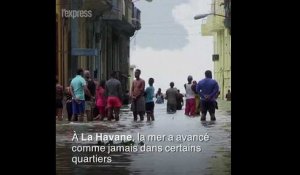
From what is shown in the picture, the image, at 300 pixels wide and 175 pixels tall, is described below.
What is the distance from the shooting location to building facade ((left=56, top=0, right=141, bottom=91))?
1251 centimetres

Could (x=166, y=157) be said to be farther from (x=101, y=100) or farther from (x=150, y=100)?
(x=101, y=100)

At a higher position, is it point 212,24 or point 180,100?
point 212,24

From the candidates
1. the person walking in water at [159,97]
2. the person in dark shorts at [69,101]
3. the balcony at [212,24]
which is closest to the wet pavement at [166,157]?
the person in dark shorts at [69,101]

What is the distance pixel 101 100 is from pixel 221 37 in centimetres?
146

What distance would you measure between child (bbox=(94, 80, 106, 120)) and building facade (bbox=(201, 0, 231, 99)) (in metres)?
1.21

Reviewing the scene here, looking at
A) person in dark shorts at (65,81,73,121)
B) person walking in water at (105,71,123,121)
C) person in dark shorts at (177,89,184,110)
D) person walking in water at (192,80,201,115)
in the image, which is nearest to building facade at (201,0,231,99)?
person walking in water at (192,80,201,115)

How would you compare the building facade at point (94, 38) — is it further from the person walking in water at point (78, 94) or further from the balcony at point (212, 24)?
the balcony at point (212, 24)

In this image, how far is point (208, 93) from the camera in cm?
1272

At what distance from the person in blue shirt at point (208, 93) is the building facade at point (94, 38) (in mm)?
830

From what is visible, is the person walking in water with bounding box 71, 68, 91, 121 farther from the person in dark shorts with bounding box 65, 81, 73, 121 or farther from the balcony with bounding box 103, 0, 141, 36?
the balcony with bounding box 103, 0, 141, 36

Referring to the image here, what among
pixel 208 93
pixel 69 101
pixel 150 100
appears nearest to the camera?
pixel 69 101

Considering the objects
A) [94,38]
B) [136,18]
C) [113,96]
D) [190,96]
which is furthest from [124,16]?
[190,96]
